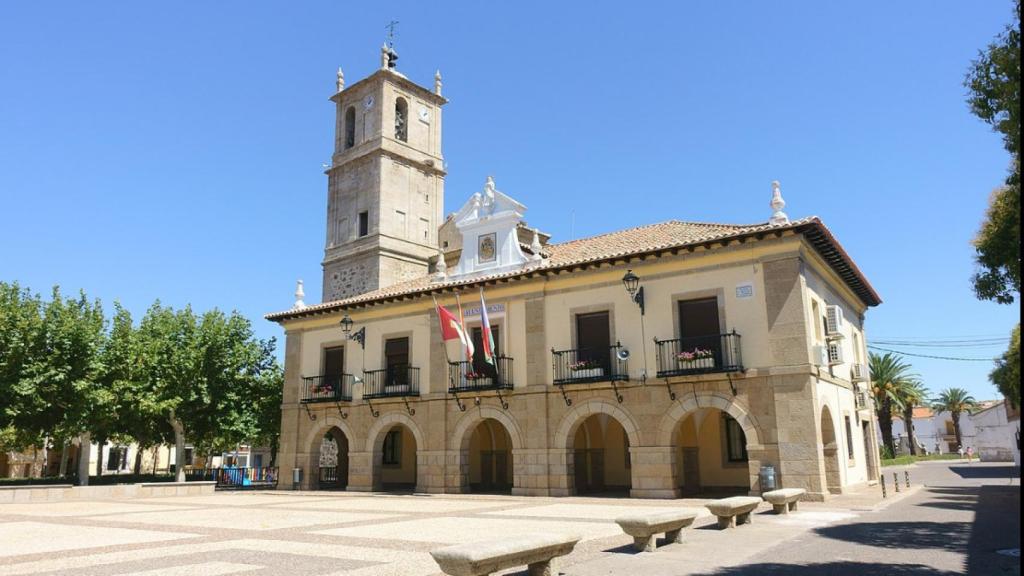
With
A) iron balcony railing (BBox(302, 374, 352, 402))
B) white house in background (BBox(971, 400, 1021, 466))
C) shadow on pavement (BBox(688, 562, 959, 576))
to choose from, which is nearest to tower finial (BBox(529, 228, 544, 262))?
iron balcony railing (BBox(302, 374, 352, 402))

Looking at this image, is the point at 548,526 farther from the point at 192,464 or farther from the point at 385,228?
the point at 192,464

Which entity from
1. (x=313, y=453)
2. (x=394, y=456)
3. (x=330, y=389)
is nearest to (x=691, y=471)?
(x=394, y=456)

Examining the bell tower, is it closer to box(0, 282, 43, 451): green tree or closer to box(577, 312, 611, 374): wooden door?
box(0, 282, 43, 451): green tree

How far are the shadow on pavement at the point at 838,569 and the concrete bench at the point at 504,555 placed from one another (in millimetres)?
1629

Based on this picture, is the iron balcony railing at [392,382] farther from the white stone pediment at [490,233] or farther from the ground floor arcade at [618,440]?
the white stone pediment at [490,233]

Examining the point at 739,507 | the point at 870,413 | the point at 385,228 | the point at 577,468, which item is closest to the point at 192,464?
the point at 385,228

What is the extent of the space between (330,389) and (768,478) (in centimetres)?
1468

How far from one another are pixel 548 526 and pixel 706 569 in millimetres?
4704

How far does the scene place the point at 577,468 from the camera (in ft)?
70.9

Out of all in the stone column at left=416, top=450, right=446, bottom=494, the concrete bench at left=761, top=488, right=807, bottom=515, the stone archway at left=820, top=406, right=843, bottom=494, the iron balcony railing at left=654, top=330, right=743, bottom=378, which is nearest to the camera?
the concrete bench at left=761, top=488, right=807, bottom=515

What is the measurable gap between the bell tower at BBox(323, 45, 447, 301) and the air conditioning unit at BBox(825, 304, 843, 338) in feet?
74.2

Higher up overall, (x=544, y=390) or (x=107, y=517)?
(x=544, y=390)

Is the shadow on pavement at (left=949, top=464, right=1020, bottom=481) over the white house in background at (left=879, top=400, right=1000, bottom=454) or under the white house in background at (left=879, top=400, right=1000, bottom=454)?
under

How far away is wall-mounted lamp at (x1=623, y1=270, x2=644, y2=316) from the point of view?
61.4 ft
